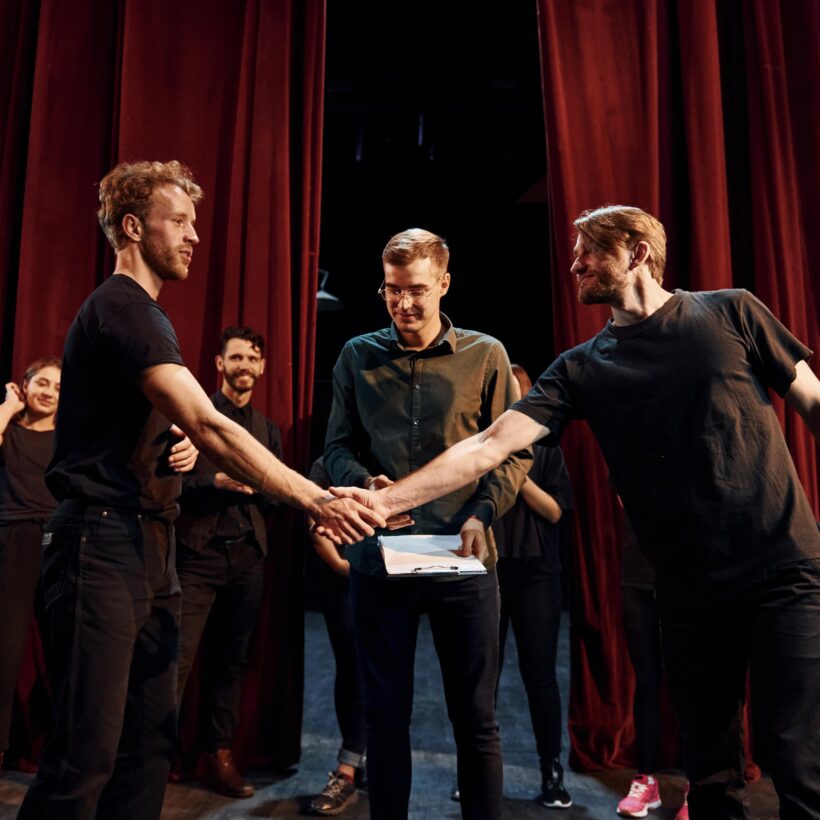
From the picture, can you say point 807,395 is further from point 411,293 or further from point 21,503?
point 21,503

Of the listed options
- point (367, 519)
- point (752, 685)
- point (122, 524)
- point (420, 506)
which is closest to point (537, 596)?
point (420, 506)

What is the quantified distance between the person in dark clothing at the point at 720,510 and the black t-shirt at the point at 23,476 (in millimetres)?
2139

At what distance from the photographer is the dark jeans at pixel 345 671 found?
2.92 m

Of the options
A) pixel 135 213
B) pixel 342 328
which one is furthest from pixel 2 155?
pixel 342 328

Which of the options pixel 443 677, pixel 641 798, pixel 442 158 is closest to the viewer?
pixel 443 677

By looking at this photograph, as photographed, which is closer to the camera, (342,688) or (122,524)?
(122,524)

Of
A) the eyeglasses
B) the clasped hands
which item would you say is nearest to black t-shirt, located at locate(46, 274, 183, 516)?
the clasped hands

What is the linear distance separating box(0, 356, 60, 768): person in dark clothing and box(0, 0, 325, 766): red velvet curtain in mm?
279

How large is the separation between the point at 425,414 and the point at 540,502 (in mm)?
1005

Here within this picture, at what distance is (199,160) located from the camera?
334 cm

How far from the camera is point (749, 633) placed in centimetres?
169

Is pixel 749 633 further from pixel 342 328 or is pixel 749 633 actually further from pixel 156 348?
pixel 342 328

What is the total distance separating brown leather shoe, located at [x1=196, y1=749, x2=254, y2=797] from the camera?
2.85m

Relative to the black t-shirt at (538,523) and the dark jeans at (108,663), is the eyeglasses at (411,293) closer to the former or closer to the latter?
the dark jeans at (108,663)
